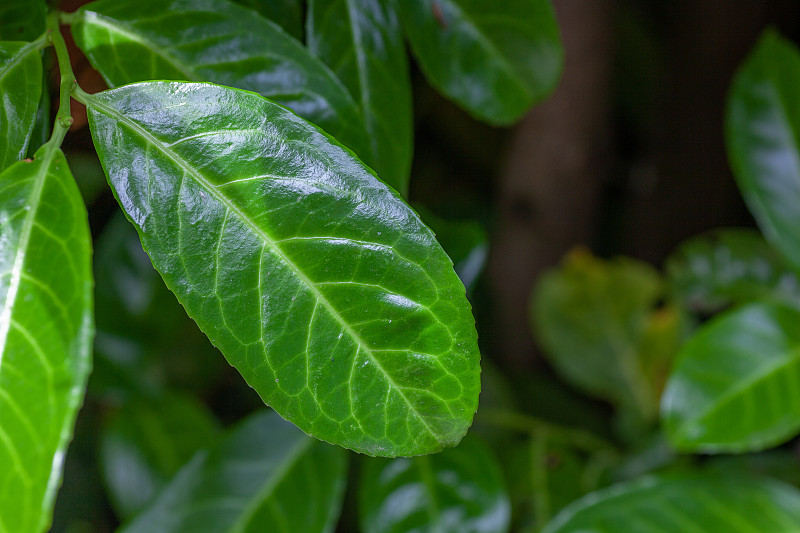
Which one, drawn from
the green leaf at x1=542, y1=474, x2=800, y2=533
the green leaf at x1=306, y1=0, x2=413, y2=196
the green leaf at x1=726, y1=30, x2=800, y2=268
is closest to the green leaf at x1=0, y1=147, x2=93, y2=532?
the green leaf at x1=306, y1=0, x2=413, y2=196

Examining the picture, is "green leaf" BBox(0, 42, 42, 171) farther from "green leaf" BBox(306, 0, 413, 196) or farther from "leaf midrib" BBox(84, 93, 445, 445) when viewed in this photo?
"green leaf" BBox(306, 0, 413, 196)

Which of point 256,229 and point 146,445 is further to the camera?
point 146,445

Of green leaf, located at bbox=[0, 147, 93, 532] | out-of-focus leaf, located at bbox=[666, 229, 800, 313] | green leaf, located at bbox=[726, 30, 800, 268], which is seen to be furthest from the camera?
out-of-focus leaf, located at bbox=[666, 229, 800, 313]

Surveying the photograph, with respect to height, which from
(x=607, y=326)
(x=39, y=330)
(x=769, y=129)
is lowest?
(x=607, y=326)

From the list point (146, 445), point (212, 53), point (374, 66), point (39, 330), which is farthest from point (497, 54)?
point (146, 445)

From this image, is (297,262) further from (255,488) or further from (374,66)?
(255,488)
